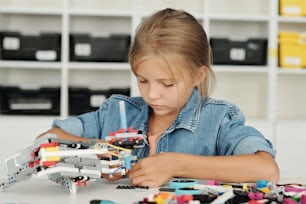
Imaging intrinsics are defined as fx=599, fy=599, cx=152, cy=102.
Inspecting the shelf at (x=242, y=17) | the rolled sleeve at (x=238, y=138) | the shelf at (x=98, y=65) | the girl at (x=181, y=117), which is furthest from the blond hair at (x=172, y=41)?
the shelf at (x=242, y=17)

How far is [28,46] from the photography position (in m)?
3.09

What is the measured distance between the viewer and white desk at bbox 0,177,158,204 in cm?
97

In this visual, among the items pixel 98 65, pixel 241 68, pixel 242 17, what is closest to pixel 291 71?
pixel 241 68

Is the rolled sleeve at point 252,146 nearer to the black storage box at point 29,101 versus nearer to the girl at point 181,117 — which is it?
the girl at point 181,117

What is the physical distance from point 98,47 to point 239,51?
0.75 metres

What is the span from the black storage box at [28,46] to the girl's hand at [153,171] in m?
2.03

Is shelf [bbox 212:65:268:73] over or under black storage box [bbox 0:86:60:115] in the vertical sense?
over

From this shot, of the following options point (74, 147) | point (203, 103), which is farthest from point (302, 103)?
point (74, 147)

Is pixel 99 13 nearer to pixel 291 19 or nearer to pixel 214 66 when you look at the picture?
pixel 214 66

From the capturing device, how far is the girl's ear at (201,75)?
1.44m

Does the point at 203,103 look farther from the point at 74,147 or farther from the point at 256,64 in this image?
the point at 256,64

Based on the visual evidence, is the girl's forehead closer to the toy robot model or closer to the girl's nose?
the girl's nose

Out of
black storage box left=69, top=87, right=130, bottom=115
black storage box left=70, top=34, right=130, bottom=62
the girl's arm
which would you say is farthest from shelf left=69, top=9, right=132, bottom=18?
the girl's arm

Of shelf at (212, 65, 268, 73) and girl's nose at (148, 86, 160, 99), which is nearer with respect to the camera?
girl's nose at (148, 86, 160, 99)
